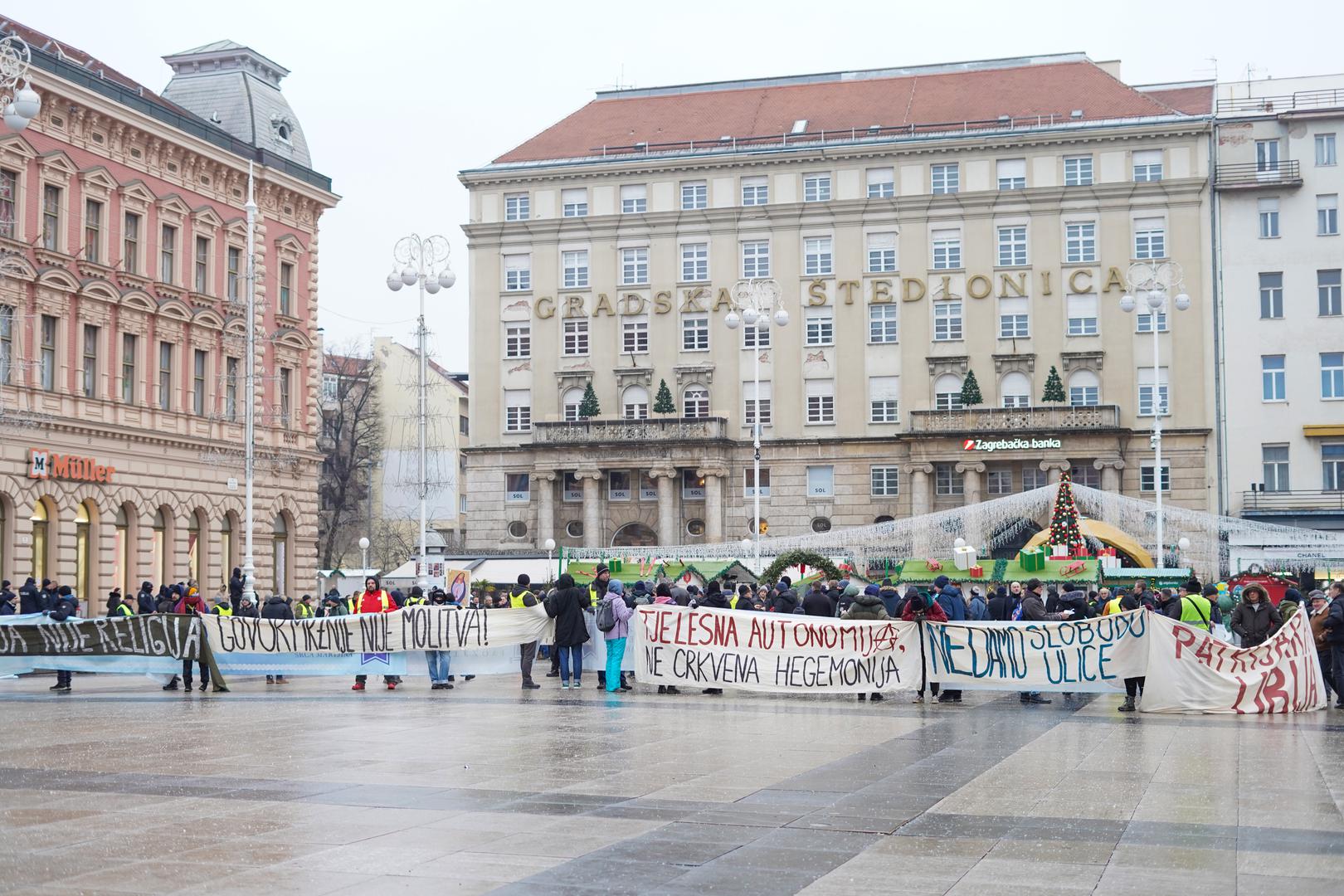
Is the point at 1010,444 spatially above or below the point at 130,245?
below

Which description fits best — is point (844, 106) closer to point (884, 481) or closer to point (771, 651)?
point (884, 481)

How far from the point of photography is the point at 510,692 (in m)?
24.9

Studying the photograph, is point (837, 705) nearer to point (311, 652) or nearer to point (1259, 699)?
point (1259, 699)

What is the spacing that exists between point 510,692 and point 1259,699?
34.7 ft

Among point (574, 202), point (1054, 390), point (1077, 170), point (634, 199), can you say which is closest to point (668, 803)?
point (1054, 390)

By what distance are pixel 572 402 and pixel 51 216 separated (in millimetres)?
34016

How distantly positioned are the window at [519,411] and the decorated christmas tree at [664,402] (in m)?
6.70

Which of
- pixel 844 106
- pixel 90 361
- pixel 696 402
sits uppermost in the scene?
pixel 844 106

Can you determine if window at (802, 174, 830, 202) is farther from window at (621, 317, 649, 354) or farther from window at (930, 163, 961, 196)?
window at (621, 317, 649, 354)

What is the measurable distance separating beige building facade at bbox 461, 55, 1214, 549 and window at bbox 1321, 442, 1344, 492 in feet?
15.8

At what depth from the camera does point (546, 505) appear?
7488cm

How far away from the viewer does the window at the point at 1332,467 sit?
226ft

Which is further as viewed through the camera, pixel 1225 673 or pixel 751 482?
pixel 751 482

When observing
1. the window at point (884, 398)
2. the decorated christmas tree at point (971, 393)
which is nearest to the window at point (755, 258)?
the window at point (884, 398)
